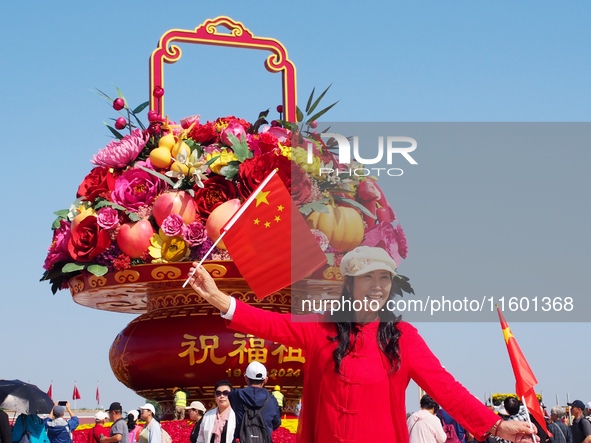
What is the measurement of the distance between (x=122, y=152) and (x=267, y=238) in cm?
368

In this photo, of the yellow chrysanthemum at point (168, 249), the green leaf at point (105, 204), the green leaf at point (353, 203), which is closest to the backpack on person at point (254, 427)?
the yellow chrysanthemum at point (168, 249)

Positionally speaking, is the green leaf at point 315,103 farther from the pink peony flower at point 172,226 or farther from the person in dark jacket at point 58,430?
the person in dark jacket at point 58,430

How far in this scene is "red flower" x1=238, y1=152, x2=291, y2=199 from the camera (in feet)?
29.0

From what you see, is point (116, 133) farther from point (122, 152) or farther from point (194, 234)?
point (194, 234)

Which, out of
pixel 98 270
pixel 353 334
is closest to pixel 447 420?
pixel 98 270

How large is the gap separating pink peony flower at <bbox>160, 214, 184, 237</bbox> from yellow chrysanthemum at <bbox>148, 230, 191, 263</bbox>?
60 mm

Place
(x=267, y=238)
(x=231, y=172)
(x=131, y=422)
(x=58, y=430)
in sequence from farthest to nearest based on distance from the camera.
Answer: (x=58, y=430) < (x=131, y=422) < (x=231, y=172) < (x=267, y=238)

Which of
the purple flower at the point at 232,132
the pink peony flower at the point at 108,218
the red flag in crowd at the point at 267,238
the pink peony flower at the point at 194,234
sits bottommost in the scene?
the red flag in crowd at the point at 267,238

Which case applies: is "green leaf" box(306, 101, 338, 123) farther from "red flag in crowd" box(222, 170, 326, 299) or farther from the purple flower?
"red flag in crowd" box(222, 170, 326, 299)

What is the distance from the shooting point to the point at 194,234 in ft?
29.1

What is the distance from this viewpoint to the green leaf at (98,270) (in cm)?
908

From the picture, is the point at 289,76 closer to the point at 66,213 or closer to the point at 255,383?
the point at 66,213

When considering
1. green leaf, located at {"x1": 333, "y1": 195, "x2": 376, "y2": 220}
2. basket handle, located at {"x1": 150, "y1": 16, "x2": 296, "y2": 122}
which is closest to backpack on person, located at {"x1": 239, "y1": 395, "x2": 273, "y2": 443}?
green leaf, located at {"x1": 333, "y1": 195, "x2": 376, "y2": 220}

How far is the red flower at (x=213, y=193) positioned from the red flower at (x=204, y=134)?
54 cm
